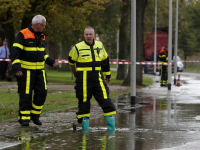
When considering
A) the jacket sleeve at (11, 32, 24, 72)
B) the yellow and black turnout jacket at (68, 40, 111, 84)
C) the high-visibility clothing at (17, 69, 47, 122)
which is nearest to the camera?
the yellow and black turnout jacket at (68, 40, 111, 84)

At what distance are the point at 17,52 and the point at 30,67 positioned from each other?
14.9 inches

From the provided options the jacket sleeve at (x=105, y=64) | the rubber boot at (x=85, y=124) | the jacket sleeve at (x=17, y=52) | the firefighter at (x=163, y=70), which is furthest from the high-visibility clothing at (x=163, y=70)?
the jacket sleeve at (x=17, y=52)

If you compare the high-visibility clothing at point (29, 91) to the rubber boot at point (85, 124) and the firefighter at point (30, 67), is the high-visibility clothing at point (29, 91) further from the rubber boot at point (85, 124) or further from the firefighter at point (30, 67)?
the rubber boot at point (85, 124)

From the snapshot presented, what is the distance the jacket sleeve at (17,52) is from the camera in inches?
344

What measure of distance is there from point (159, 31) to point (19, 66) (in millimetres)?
35821

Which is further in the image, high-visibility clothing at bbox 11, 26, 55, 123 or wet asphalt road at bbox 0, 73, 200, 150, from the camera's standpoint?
high-visibility clothing at bbox 11, 26, 55, 123

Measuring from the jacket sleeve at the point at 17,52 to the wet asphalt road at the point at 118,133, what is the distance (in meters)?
1.06

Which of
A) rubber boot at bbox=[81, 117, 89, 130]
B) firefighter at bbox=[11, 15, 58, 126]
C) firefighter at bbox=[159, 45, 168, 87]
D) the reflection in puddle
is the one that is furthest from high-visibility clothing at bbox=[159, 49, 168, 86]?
rubber boot at bbox=[81, 117, 89, 130]

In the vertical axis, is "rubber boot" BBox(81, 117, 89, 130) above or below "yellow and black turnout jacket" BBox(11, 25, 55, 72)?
below

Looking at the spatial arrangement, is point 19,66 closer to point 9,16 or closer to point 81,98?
point 81,98

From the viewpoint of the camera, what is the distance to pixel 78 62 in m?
8.71

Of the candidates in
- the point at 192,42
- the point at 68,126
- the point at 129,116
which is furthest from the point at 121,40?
the point at 192,42

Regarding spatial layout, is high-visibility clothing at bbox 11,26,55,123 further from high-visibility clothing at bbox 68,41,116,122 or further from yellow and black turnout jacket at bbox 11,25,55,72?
high-visibility clothing at bbox 68,41,116,122

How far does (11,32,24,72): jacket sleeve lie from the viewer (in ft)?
28.7
